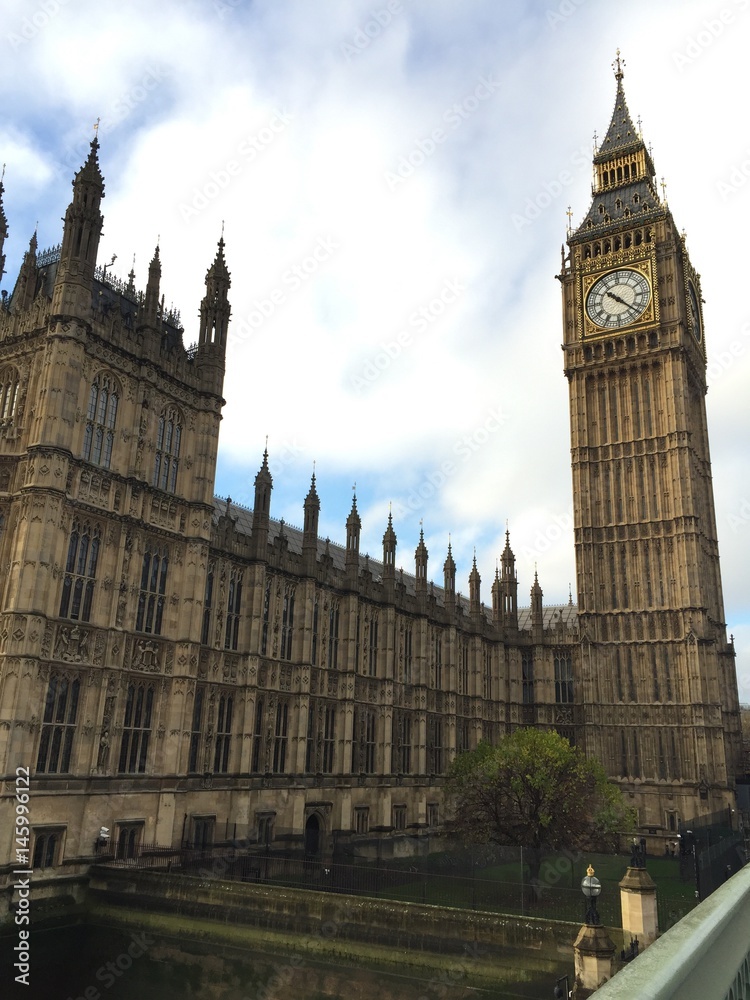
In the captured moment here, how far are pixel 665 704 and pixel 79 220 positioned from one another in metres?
50.3

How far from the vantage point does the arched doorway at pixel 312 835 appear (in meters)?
39.8

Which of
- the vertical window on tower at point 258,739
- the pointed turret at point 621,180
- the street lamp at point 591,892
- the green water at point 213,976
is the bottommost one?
the green water at point 213,976

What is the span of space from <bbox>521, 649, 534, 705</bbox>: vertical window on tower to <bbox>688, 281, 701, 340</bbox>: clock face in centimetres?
3179

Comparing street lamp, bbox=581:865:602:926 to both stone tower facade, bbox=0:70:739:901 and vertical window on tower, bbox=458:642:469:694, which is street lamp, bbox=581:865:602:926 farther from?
vertical window on tower, bbox=458:642:469:694

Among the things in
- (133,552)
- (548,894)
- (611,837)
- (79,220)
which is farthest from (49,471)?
(611,837)

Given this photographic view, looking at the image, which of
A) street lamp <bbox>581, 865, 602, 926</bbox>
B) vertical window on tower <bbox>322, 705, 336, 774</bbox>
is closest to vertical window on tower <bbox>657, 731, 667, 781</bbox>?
vertical window on tower <bbox>322, 705, 336, 774</bbox>

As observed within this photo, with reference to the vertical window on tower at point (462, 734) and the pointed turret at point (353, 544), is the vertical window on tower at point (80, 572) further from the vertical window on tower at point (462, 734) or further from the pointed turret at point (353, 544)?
the vertical window on tower at point (462, 734)

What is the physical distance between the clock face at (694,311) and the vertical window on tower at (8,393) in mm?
56123

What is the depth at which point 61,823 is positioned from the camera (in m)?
27.8

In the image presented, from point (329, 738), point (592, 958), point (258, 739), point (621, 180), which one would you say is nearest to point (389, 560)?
point (329, 738)

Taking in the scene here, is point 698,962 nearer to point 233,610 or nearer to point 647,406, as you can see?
point 233,610

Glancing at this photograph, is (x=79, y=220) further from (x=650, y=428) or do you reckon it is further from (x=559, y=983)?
(x=650, y=428)

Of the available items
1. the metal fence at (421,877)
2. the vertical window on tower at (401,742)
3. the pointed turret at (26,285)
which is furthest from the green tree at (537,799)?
the pointed turret at (26,285)

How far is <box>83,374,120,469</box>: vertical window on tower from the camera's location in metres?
31.9
